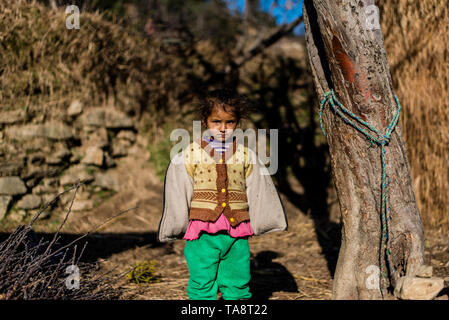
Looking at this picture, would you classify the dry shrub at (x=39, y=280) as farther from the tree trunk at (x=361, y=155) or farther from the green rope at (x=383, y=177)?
the green rope at (x=383, y=177)

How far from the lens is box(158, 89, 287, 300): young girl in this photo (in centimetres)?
278

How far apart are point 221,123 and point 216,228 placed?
2.11 ft

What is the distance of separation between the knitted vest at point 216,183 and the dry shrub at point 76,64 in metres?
3.28

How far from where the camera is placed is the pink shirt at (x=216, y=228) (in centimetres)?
275

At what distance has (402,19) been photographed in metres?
4.73

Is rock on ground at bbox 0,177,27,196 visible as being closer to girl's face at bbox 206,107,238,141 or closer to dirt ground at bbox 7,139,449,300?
dirt ground at bbox 7,139,449,300

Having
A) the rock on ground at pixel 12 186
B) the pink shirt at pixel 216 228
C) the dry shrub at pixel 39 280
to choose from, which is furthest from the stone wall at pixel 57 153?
the pink shirt at pixel 216 228

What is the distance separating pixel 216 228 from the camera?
274 centimetres

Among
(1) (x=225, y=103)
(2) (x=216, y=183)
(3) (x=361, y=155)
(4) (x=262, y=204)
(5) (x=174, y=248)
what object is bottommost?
(5) (x=174, y=248)

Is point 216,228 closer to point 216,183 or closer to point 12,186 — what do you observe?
point 216,183

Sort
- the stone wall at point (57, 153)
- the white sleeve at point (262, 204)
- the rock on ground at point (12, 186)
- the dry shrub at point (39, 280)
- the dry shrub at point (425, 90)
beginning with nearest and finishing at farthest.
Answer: the dry shrub at point (39, 280)
the white sleeve at point (262, 204)
the dry shrub at point (425, 90)
the rock on ground at point (12, 186)
the stone wall at point (57, 153)

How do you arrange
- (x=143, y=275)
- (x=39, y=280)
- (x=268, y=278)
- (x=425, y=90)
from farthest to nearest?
(x=425, y=90)
(x=268, y=278)
(x=143, y=275)
(x=39, y=280)

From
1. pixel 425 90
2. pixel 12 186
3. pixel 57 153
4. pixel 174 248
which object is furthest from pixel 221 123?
pixel 57 153

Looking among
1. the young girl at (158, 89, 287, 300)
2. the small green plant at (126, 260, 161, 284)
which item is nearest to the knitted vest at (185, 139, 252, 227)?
the young girl at (158, 89, 287, 300)
